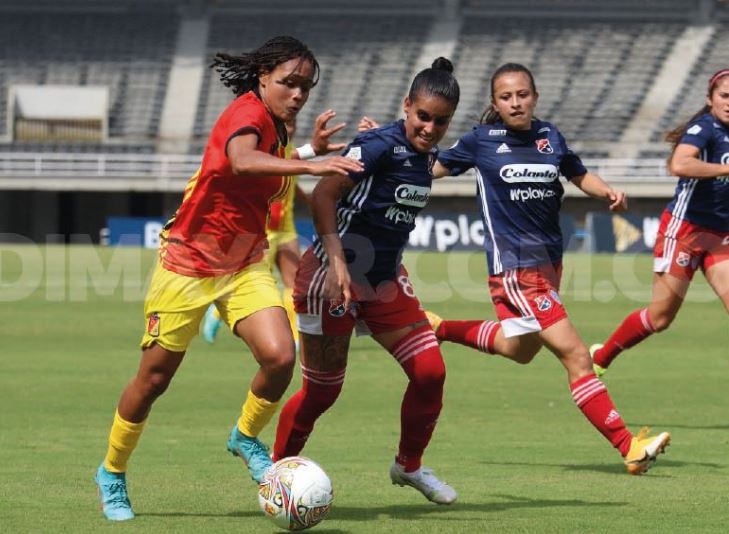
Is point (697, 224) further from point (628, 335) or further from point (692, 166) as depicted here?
point (628, 335)

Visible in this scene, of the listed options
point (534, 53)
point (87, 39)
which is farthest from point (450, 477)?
point (87, 39)

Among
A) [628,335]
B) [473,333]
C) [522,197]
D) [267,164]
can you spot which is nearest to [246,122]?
[267,164]

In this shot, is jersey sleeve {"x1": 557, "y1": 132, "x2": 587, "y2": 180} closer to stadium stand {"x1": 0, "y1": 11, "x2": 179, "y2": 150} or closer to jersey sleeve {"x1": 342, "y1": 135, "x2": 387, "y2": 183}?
jersey sleeve {"x1": 342, "y1": 135, "x2": 387, "y2": 183}

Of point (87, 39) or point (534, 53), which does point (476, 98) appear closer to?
point (534, 53)

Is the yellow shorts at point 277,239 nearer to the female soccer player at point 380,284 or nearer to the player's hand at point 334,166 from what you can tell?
the female soccer player at point 380,284

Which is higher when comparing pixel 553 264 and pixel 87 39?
pixel 553 264

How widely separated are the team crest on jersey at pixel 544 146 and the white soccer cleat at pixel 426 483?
80.3 inches

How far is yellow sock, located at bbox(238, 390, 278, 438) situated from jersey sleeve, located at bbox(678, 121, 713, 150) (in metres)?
3.95

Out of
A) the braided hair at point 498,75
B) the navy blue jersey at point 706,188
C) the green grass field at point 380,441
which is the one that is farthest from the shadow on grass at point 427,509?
the navy blue jersey at point 706,188

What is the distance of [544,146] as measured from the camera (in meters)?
7.73

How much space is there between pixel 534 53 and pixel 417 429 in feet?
126

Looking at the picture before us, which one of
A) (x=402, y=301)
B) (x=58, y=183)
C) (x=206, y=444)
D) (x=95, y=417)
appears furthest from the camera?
(x=58, y=183)

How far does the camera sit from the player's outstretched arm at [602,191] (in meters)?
7.60

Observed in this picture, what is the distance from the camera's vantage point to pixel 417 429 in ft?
22.3
